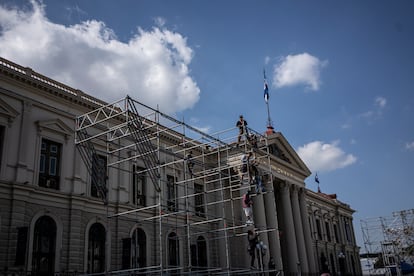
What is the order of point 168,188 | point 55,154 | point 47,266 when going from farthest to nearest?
point 168,188 < point 55,154 < point 47,266

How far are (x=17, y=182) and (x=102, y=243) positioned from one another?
558cm

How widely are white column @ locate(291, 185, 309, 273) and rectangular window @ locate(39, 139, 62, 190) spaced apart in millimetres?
20412

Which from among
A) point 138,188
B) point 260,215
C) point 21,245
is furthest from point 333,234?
point 21,245

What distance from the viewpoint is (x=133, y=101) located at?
48.2 ft

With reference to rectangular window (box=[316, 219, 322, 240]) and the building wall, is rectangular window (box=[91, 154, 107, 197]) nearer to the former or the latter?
the building wall

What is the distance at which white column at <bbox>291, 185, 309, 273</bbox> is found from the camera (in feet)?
106

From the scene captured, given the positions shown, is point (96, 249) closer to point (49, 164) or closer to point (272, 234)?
point (49, 164)

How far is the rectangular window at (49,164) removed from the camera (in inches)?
733

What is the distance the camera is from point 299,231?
33.5 meters

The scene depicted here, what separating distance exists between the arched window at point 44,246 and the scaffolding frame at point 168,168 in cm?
254

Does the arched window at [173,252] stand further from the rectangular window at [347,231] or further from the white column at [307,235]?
the rectangular window at [347,231]

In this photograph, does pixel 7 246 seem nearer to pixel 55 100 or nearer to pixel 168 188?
pixel 55 100

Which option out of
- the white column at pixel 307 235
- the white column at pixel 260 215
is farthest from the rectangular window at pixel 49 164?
the white column at pixel 307 235

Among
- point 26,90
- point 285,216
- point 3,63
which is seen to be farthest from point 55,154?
point 285,216
